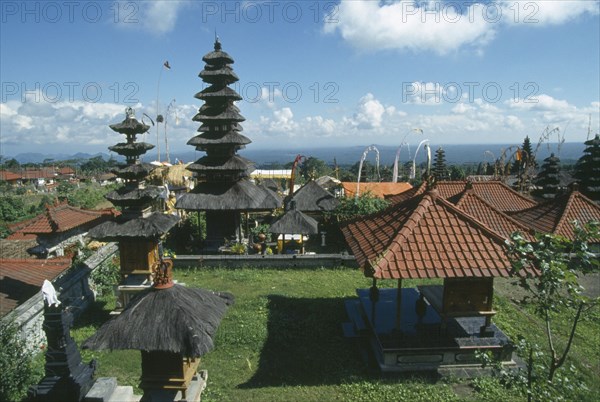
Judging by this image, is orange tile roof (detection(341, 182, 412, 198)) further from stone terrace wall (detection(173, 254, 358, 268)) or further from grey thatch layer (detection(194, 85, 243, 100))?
stone terrace wall (detection(173, 254, 358, 268))

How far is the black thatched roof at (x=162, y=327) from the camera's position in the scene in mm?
5984

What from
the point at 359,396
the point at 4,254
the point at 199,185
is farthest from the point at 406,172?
the point at 359,396

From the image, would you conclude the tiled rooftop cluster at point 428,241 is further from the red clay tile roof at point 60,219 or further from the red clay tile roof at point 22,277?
the red clay tile roof at point 60,219

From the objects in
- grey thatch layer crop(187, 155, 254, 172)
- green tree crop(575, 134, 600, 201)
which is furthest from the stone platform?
green tree crop(575, 134, 600, 201)

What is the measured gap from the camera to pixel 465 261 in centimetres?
838

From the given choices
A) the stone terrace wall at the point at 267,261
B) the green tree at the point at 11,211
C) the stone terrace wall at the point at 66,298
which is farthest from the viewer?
the green tree at the point at 11,211

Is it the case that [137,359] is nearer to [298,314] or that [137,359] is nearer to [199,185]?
[298,314]

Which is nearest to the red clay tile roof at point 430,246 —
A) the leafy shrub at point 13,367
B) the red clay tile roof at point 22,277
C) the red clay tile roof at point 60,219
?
the leafy shrub at point 13,367

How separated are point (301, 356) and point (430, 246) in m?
4.28

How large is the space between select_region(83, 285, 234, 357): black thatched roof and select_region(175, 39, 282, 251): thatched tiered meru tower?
12.2 metres

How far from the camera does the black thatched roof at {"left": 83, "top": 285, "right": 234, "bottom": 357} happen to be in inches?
236

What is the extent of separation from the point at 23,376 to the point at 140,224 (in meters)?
4.98

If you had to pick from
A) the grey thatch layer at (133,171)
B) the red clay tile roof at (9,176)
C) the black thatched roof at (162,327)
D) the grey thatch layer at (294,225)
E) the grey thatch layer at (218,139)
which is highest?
the grey thatch layer at (218,139)

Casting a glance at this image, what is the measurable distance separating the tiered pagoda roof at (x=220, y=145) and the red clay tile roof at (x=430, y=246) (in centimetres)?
1015
